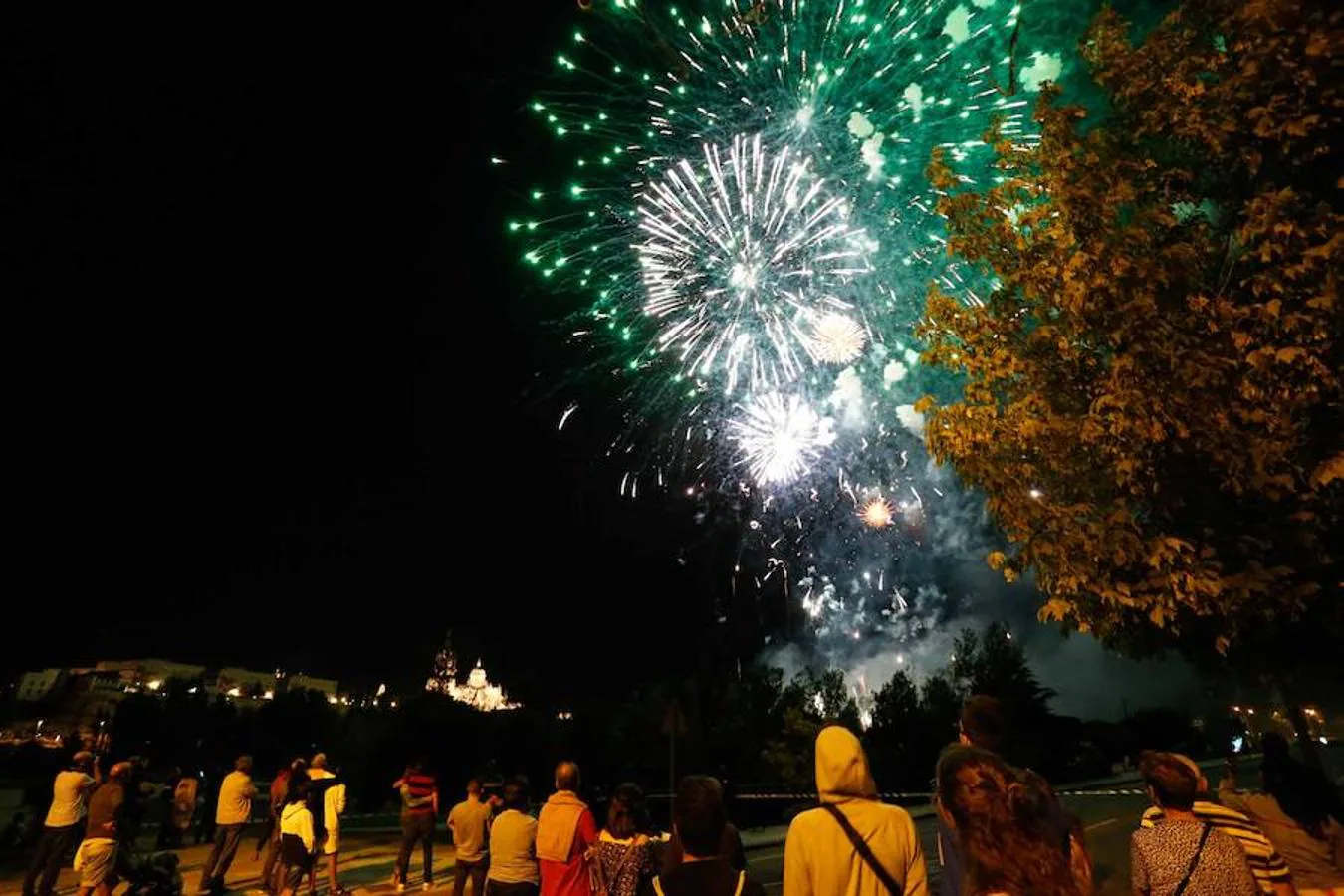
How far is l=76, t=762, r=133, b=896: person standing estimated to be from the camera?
7.43m

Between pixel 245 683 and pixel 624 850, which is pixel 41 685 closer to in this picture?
pixel 245 683

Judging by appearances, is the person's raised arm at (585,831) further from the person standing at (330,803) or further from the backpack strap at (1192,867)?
the person standing at (330,803)

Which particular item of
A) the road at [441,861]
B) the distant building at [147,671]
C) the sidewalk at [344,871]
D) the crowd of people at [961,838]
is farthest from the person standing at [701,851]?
the distant building at [147,671]

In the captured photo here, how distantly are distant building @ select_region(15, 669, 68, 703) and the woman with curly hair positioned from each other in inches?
4405

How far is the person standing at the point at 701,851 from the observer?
287 centimetres

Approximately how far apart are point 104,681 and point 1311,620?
383 feet

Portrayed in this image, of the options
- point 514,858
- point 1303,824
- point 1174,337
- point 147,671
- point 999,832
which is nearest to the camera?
point 999,832

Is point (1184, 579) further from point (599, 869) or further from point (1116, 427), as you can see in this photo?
point (599, 869)

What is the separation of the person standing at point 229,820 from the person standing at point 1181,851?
9.59 metres

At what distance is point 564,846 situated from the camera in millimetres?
5016

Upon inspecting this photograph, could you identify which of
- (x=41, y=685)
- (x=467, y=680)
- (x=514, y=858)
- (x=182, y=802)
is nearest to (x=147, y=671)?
(x=41, y=685)

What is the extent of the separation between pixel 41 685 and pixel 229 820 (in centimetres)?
11257

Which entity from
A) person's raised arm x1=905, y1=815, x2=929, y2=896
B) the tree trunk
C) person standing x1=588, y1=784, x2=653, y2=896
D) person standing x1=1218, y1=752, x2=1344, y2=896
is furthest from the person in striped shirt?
the tree trunk

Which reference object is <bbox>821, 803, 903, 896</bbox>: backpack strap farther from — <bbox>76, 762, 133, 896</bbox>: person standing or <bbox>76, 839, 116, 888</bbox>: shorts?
<bbox>76, 839, 116, 888</bbox>: shorts
